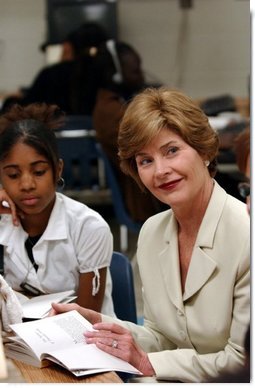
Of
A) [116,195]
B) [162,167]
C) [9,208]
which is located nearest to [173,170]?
[162,167]

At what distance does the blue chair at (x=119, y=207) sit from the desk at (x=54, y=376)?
42 cm

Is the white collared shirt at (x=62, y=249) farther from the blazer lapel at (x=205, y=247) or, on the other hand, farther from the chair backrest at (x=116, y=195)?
the blazer lapel at (x=205, y=247)

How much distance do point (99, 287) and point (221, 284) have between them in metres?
0.43

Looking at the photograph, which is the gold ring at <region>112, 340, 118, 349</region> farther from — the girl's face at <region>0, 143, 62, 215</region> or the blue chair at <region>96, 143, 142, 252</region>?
the girl's face at <region>0, 143, 62, 215</region>

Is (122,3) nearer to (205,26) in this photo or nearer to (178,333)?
(205,26)

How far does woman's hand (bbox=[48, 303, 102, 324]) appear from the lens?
167 cm

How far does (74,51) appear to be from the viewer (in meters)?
1.92

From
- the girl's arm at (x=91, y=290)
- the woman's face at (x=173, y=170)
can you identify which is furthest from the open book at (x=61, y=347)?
the woman's face at (x=173, y=170)

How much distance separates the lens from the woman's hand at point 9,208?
5.80 feet

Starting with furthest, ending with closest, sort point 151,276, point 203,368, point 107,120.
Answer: point 107,120 < point 151,276 < point 203,368

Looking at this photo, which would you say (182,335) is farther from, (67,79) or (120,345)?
(67,79)

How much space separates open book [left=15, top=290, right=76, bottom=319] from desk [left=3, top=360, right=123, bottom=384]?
20 cm

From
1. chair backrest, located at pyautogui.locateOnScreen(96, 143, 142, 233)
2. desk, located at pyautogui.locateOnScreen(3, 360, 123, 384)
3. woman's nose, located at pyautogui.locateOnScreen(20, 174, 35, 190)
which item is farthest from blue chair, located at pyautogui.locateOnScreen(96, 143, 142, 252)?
desk, located at pyautogui.locateOnScreen(3, 360, 123, 384)

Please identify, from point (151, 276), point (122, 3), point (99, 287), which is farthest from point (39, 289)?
point (122, 3)
